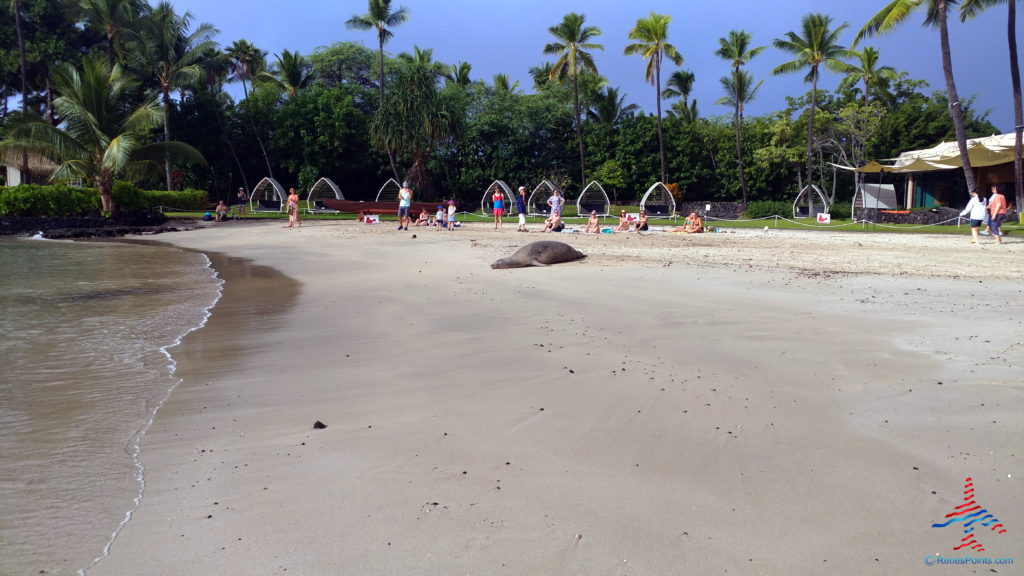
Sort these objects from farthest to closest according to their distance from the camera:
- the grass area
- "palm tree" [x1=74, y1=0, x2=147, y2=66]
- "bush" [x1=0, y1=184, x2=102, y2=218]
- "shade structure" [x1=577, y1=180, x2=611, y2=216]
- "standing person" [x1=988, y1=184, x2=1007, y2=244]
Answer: "palm tree" [x1=74, y1=0, x2=147, y2=66] → "shade structure" [x1=577, y1=180, x2=611, y2=216] → "bush" [x1=0, y1=184, x2=102, y2=218] → the grass area → "standing person" [x1=988, y1=184, x2=1007, y2=244]

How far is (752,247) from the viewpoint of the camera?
1507 cm

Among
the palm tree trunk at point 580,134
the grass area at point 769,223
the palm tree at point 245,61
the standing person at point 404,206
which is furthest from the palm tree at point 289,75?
the standing person at point 404,206

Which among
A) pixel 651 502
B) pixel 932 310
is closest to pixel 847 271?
pixel 932 310

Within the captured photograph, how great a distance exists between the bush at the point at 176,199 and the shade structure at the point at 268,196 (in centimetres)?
266

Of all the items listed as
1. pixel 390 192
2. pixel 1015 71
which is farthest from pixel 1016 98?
pixel 390 192

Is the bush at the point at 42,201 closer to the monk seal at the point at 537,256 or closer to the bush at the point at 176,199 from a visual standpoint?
the bush at the point at 176,199

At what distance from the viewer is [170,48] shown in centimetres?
3612

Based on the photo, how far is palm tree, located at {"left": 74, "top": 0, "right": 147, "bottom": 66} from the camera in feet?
112

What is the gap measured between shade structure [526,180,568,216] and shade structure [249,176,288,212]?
13.4m

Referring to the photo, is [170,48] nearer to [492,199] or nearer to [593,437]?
[492,199]

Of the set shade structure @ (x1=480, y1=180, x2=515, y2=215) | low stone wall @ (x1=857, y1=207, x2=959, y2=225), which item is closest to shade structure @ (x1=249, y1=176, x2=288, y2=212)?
shade structure @ (x1=480, y1=180, x2=515, y2=215)

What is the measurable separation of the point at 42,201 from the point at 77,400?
25.9m

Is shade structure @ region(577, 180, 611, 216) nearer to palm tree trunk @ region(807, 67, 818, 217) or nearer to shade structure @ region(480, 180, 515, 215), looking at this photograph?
shade structure @ region(480, 180, 515, 215)

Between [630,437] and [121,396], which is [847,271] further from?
[121,396]
